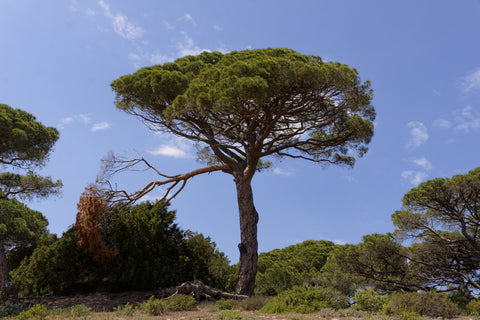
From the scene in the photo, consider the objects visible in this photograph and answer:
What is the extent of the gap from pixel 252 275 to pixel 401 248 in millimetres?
7042

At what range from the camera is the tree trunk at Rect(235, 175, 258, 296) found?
42.2ft

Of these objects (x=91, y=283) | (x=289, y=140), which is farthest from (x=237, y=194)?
(x=91, y=283)

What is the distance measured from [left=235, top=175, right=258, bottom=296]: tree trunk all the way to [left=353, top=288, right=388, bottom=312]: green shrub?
14.7 ft

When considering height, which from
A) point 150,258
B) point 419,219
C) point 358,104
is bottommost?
point 150,258

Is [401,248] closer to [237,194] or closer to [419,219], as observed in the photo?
[419,219]

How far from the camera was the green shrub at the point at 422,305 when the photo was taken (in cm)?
876

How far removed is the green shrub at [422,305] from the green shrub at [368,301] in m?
0.22

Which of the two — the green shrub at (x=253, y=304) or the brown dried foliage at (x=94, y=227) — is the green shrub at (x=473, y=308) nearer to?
the green shrub at (x=253, y=304)

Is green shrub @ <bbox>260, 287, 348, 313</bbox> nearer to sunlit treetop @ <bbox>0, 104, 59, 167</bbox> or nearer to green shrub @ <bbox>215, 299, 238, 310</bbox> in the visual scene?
green shrub @ <bbox>215, 299, 238, 310</bbox>

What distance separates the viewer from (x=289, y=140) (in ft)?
52.4

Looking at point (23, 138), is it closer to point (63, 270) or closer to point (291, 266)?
point (63, 270)

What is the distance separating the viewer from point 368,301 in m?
8.93

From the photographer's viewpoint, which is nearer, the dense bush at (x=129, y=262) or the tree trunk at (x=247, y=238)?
the tree trunk at (x=247, y=238)

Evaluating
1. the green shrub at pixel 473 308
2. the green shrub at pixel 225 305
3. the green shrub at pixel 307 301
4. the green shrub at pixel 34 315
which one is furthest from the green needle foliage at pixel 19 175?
the green shrub at pixel 473 308
